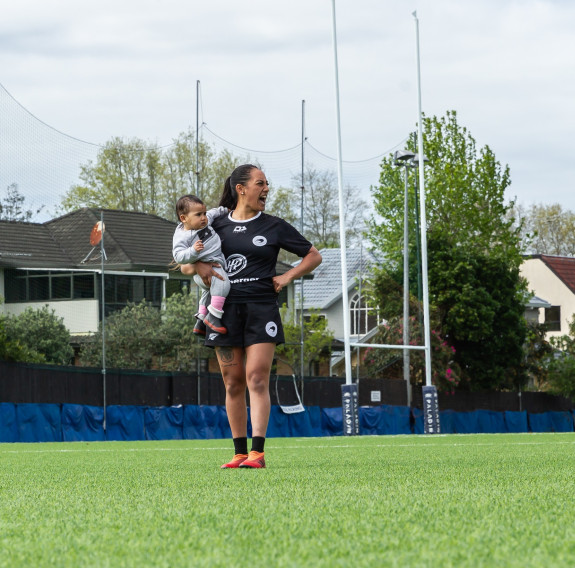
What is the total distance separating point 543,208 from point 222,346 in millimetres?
54305

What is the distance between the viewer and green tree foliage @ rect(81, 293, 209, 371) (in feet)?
97.0

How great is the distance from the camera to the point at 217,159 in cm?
4097

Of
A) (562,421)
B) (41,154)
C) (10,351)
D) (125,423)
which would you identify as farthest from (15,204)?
(562,421)

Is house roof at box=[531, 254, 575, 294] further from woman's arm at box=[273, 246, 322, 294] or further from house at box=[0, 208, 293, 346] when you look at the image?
woman's arm at box=[273, 246, 322, 294]

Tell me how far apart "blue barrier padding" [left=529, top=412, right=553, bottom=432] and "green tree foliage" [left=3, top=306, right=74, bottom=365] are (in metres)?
16.2

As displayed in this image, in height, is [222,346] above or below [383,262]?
below

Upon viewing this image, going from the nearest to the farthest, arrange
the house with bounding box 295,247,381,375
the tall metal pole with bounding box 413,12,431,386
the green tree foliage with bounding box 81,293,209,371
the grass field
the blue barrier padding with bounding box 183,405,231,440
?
the grass field
the blue barrier padding with bounding box 183,405,231,440
the tall metal pole with bounding box 413,12,431,386
the green tree foliage with bounding box 81,293,209,371
the house with bounding box 295,247,381,375

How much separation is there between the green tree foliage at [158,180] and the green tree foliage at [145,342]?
10.0 metres

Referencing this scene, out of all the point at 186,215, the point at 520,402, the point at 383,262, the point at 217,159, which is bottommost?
the point at 520,402

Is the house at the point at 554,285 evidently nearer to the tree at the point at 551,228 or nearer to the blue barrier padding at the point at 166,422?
the tree at the point at 551,228

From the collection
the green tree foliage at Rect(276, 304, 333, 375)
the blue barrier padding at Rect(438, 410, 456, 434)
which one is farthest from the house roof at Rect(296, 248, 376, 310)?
the blue barrier padding at Rect(438, 410, 456, 434)

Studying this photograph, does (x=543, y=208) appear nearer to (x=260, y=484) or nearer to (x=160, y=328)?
(x=160, y=328)

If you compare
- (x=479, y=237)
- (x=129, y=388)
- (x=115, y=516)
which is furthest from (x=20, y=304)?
(x=115, y=516)

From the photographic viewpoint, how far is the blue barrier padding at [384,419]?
92.1 ft
